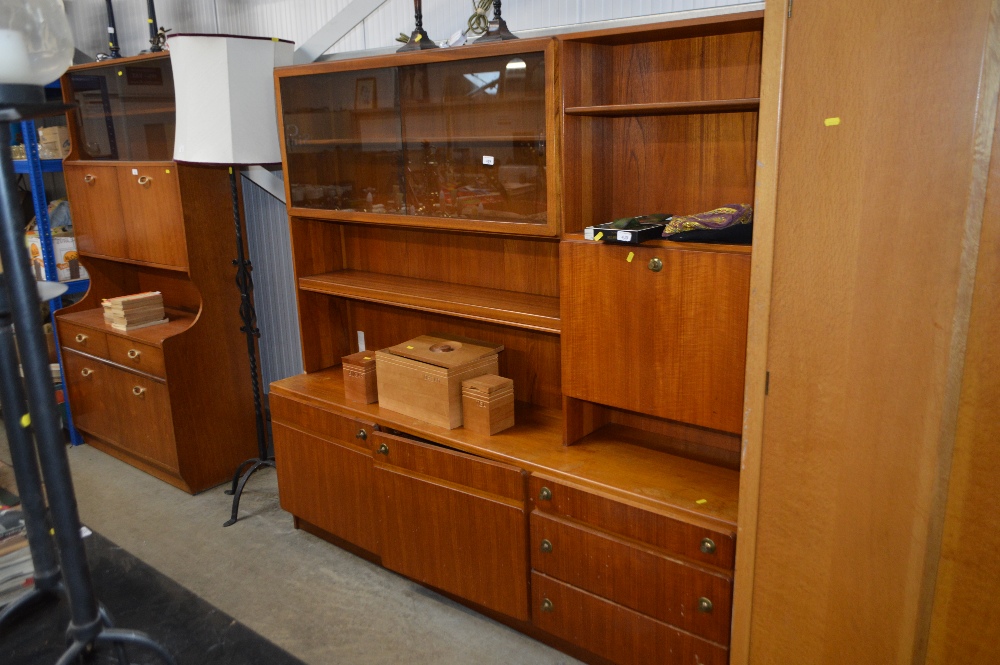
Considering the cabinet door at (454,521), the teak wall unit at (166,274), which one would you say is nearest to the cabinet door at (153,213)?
the teak wall unit at (166,274)

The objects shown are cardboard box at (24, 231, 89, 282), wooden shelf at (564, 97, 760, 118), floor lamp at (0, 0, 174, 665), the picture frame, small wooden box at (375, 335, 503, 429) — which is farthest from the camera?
cardboard box at (24, 231, 89, 282)

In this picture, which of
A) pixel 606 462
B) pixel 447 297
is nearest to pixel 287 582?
pixel 447 297

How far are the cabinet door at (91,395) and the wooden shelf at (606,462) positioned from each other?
67.0 inches

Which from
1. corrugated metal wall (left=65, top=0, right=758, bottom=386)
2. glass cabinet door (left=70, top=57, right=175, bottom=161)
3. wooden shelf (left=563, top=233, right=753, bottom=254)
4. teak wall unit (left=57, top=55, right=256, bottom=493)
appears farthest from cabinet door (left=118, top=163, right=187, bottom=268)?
wooden shelf (left=563, top=233, right=753, bottom=254)

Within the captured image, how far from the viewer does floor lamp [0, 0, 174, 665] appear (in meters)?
0.69

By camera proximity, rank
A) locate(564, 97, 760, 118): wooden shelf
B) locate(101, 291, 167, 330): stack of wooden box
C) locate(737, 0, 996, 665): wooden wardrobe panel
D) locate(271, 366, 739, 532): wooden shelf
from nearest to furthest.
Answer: locate(737, 0, 996, 665): wooden wardrobe panel → locate(564, 97, 760, 118): wooden shelf → locate(271, 366, 739, 532): wooden shelf → locate(101, 291, 167, 330): stack of wooden box

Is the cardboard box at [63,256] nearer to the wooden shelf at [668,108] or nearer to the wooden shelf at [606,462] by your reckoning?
the wooden shelf at [606,462]

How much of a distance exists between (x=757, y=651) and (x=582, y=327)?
980 mm

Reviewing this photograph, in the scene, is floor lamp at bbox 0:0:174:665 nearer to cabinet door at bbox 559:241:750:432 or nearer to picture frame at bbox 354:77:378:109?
cabinet door at bbox 559:241:750:432

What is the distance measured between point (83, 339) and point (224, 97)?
1784 millimetres

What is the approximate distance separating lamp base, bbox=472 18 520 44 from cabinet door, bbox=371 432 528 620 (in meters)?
1.36

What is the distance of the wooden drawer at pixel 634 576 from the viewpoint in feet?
6.73

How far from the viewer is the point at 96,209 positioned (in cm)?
397

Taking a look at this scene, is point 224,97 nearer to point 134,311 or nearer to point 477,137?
point 477,137
